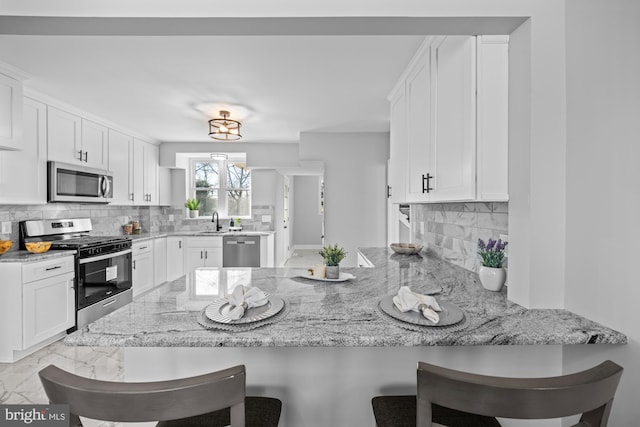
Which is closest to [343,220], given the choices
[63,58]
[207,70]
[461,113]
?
[207,70]

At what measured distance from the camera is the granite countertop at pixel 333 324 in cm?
92

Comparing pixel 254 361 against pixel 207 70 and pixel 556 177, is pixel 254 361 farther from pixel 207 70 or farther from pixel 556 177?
pixel 207 70

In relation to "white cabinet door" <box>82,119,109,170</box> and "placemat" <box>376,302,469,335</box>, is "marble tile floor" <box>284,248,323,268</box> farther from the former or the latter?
"placemat" <box>376,302,469,335</box>

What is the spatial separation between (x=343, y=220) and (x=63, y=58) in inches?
128

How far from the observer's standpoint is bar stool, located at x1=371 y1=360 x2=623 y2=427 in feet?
2.06

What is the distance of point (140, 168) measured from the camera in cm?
460

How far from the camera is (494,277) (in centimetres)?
138

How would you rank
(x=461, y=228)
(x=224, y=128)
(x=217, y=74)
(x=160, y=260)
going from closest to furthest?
(x=461, y=228)
(x=217, y=74)
(x=224, y=128)
(x=160, y=260)

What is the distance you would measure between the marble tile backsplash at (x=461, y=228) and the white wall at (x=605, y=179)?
0.53m

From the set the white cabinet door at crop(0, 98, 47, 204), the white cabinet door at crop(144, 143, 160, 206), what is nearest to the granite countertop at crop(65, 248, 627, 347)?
the white cabinet door at crop(0, 98, 47, 204)

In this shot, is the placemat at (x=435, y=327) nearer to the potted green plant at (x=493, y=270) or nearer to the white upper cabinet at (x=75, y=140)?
the potted green plant at (x=493, y=270)

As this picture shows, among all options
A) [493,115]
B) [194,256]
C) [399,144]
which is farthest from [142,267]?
[493,115]

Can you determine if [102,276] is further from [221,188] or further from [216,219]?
[221,188]

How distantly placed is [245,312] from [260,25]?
1.06 metres
